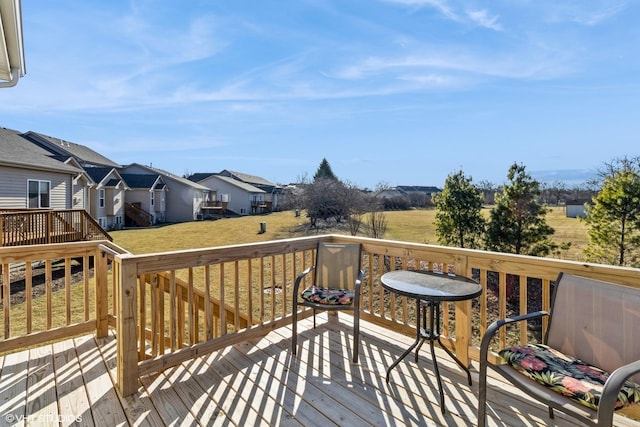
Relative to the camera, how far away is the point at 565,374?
1.60 m

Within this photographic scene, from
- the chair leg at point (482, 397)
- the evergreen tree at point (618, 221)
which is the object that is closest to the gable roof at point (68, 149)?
the chair leg at point (482, 397)

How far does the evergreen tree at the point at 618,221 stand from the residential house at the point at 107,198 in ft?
→ 73.0

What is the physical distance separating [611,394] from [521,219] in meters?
7.48

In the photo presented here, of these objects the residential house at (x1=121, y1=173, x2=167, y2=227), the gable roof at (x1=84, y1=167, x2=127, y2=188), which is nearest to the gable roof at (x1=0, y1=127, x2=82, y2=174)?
the gable roof at (x1=84, y1=167, x2=127, y2=188)

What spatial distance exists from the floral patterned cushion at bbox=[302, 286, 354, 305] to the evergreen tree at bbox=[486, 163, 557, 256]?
250 inches

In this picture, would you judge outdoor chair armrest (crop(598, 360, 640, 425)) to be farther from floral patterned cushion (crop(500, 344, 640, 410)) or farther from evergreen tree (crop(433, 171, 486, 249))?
evergreen tree (crop(433, 171, 486, 249))

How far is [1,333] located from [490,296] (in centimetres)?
987

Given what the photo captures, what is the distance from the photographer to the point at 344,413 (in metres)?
2.11

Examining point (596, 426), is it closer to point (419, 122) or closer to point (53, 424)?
point (53, 424)

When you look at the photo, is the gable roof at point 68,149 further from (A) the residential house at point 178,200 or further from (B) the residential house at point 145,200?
(B) the residential house at point 145,200

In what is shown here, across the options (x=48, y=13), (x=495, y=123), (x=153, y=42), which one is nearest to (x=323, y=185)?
(x=495, y=123)

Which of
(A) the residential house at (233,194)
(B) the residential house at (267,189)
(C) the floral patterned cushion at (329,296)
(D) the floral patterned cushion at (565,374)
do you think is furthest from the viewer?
(B) the residential house at (267,189)

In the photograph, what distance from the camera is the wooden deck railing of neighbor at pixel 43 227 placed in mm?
8445

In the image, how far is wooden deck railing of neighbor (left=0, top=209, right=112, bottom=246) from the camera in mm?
8445
